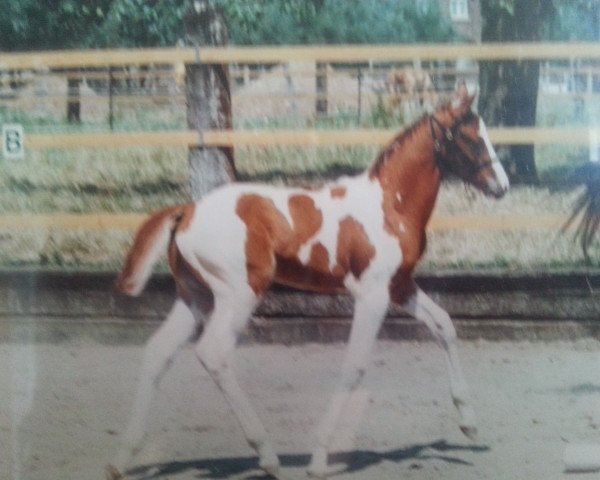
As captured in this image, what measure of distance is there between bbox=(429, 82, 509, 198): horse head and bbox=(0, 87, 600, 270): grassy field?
4cm

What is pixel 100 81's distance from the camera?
2066 mm

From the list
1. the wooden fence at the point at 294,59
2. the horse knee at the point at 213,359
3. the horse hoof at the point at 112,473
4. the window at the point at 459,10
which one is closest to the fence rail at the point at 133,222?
the wooden fence at the point at 294,59

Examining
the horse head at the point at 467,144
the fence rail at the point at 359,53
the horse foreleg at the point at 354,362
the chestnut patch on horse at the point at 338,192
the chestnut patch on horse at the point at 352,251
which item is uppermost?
the fence rail at the point at 359,53

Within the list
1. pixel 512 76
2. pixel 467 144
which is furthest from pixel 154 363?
pixel 512 76

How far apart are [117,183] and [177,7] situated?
48 cm

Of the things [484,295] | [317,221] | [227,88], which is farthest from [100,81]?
[484,295]

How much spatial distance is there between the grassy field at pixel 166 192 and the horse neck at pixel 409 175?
1.4 inches

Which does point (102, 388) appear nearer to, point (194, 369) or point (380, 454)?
point (194, 369)

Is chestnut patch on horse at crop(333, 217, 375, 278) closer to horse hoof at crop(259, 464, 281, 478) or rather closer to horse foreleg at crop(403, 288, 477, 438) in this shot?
horse foreleg at crop(403, 288, 477, 438)

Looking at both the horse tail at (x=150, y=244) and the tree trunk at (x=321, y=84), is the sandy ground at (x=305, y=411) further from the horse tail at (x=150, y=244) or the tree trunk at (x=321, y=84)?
the tree trunk at (x=321, y=84)

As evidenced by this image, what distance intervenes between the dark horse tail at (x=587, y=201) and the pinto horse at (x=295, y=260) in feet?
0.63

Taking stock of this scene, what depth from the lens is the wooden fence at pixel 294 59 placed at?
2039 mm

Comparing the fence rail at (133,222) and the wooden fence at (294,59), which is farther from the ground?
the wooden fence at (294,59)

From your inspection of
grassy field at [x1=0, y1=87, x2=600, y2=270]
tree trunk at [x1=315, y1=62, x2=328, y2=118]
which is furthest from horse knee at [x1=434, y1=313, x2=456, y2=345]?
tree trunk at [x1=315, y1=62, x2=328, y2=118]
